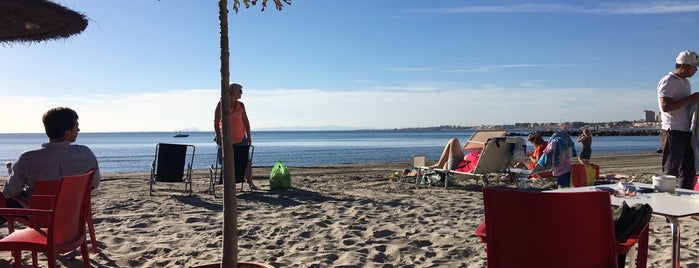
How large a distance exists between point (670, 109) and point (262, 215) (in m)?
4.04

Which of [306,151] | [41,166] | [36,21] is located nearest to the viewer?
[41,166]

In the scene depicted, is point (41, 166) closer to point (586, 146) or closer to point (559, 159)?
point (559, 159)

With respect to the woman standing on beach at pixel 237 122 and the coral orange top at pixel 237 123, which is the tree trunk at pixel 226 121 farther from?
the coral orange top at pixel 237 123

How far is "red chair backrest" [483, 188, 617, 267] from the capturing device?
1.92 m

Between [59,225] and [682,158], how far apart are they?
482cm

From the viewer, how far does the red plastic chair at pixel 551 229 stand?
1.92 meters

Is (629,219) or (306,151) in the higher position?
(629,219)

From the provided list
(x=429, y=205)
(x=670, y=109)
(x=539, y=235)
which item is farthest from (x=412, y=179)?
(x=539, y=235)

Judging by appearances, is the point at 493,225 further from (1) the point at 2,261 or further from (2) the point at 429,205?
(2) the point at 429,205

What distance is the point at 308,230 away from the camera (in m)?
4.68

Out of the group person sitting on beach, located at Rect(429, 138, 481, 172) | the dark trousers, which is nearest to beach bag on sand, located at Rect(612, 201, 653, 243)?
the dark trousers

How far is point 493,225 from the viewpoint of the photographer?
212cm

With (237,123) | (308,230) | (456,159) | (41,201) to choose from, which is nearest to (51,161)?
(41,201)

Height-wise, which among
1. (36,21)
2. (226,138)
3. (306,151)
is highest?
(36,21)
